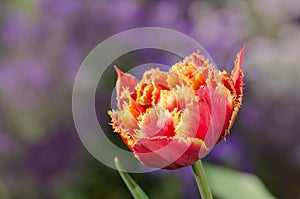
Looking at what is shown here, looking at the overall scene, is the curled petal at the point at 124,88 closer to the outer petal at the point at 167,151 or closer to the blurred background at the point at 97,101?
the outer petal at the point at 167,151

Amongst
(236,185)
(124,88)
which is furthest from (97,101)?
(124,88)

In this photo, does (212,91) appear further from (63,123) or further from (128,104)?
(63,123)

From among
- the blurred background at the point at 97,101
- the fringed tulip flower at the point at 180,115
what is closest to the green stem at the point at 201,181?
the fringed tulip flower at the point at 180,115

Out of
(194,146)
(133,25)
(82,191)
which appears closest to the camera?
(194,146)

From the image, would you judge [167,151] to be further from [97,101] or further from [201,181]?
[97,101]

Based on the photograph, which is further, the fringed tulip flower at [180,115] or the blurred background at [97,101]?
the blurred background at [97,101]

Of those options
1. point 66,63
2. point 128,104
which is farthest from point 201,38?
point 128,104
